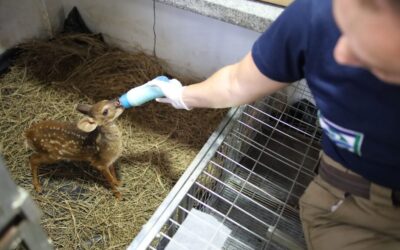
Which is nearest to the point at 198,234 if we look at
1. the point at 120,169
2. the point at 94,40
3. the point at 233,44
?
the point at 120,169

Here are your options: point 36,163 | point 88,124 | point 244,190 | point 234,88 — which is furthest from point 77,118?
point 234,88

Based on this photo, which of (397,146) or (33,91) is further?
(33,91)

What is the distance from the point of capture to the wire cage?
3.00 feet

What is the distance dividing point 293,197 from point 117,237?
66 cm

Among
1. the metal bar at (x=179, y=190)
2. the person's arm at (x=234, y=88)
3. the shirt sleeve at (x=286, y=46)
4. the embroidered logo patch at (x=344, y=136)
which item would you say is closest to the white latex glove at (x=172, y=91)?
the person's arm at (x=234, y=88)

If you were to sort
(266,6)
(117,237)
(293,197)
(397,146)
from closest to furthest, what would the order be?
1. (397,146)
2. (293,197)
3. (266,6)
4. (117,237)

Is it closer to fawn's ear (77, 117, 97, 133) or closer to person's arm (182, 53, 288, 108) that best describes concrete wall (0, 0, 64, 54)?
fawn's ear (77, 117, 97, 133)

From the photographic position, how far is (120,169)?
1527 millimetres

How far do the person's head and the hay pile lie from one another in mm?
1137

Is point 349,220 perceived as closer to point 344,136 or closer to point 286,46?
point 344,136

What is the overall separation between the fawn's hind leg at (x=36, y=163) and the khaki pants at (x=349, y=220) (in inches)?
37.5

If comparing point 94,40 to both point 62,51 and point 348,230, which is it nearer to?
point 62,51

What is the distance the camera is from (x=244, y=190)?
3.86ft

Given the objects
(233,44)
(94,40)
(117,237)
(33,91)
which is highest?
(233,44)
